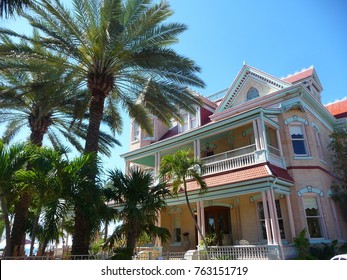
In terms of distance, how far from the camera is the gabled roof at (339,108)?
20998mm

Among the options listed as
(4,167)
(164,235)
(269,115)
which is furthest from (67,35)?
(269,115)

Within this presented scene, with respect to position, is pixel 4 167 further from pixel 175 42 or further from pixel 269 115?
pixel 269 115

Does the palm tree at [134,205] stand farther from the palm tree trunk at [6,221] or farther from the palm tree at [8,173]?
the palm tree trunk at [6,221]

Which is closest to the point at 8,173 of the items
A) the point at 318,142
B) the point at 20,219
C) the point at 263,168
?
the point at 20,219

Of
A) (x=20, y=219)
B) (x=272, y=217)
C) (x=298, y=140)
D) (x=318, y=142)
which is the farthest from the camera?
(x=318, y=142)

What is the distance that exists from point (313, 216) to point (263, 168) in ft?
13.9

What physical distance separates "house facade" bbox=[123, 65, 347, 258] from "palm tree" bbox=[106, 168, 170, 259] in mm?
5039

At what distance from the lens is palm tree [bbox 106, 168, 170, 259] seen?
10.1 meters

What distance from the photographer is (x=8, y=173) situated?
30.5 feet

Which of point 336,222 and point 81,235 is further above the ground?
point 336,222

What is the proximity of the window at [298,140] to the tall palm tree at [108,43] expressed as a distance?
7617 mm

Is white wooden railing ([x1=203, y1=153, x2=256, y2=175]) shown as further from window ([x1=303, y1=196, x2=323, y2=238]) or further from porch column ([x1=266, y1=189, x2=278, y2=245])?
window ([x1=303, y1=196, x2=323, y2=238])

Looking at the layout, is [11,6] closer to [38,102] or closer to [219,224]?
[38,102]

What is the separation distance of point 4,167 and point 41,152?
1.22 meters
